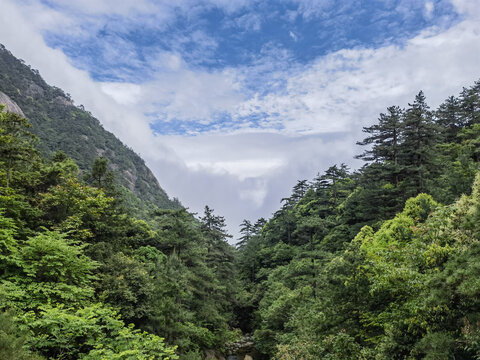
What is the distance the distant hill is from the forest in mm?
52733

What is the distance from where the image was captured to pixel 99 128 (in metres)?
112

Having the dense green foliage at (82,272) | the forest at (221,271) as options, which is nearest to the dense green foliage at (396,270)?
the forest at (221,271)

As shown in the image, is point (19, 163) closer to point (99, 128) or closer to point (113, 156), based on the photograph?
point (113, 156)

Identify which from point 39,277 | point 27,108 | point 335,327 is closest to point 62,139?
point 27,108

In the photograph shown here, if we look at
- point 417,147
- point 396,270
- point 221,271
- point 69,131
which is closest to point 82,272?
point 396,270

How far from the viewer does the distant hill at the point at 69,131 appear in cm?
7756

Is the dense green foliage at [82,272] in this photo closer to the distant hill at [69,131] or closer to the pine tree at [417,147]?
the pine tree at [417,147]

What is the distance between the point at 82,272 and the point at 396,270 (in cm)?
1198

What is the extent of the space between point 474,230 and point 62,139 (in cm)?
9218

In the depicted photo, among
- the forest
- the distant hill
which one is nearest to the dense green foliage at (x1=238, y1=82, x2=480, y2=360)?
the forest

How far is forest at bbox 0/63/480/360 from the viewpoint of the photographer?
7816 mm

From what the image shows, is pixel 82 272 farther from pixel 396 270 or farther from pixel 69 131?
pixel 69 131

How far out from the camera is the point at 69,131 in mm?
87750

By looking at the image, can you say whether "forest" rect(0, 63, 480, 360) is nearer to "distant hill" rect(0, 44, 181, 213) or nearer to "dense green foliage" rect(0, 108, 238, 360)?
"dense green foliage" rect(0, 108, 238, 360)
